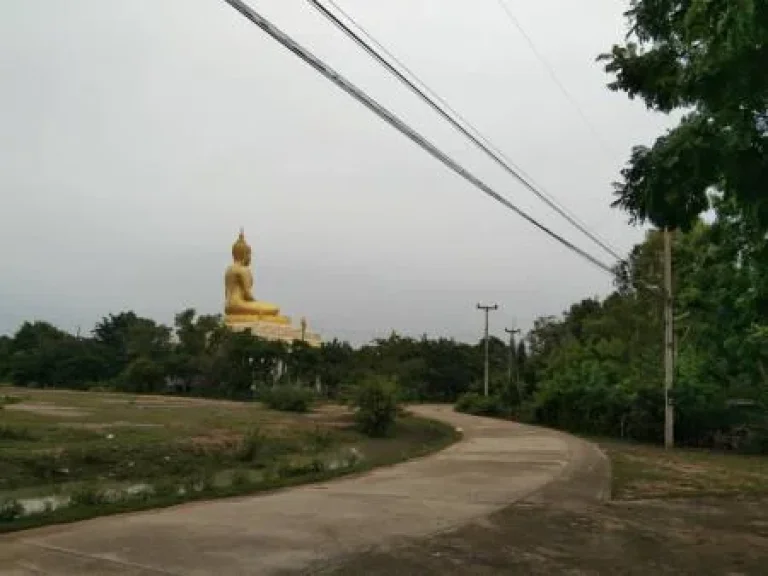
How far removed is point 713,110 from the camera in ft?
20.8

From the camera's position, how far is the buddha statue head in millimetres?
69250

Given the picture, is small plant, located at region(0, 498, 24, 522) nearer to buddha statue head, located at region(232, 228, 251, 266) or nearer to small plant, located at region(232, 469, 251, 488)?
small plant, located at region(232, 469, 251, 488)

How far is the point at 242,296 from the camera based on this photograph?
2672 inches

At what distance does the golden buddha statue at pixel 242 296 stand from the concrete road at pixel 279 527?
49830 millimetres

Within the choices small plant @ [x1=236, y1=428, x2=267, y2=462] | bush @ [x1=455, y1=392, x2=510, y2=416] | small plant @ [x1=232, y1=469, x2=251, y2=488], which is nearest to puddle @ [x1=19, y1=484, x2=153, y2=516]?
Answer: small plant @ [x1=232, y1=469, x2=251, y2=488]

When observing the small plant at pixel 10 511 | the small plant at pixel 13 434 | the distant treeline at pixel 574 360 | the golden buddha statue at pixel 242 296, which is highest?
the golden buddha statue at pixel 242 296

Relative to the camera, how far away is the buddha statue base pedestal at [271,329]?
61756 mm

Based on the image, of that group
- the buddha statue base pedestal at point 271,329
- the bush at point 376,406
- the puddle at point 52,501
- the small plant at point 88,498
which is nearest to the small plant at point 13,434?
the puddle at point 52,501

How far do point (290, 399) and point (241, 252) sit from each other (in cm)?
3387

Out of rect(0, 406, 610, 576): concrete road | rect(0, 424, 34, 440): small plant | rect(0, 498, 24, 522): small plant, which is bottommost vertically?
rect(0, 498, 24, 522): small plant

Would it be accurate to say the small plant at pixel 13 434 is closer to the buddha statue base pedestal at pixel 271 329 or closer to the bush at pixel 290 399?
the bush at pixel 290 399

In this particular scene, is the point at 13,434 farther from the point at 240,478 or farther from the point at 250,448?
the point at 240,478

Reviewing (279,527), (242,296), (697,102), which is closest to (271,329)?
(242,296)

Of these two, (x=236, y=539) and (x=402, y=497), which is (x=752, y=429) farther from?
(x=236, y=539)
